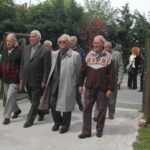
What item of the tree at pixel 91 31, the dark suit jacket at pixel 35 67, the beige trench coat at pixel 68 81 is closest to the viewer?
the beige trench coat at pixel 68 81

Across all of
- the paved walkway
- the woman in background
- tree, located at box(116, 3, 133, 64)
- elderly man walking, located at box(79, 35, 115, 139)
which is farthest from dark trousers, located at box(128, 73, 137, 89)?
tree, located at box(116, 3, 133, 64)

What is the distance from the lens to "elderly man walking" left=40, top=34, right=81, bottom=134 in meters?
8.52

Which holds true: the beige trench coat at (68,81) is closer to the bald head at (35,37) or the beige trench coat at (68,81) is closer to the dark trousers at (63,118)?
the dark trousers at (63,118)

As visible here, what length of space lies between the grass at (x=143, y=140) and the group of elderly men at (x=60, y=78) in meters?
0.75

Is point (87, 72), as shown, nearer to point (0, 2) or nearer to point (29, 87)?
point (29, 87)

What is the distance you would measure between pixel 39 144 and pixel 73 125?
1.85 m

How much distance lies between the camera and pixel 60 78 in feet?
28.1

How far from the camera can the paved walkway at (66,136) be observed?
7.61 metres

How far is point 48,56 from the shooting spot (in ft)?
29.1

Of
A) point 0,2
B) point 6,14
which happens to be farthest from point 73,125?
point 6,14

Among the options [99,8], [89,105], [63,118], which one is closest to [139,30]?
[99,8]

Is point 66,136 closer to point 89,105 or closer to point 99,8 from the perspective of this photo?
point 89,105

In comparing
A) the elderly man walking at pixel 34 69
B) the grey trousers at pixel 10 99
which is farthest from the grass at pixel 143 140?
the grey trousers at pixel 10 99

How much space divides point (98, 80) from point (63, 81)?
0.77m
